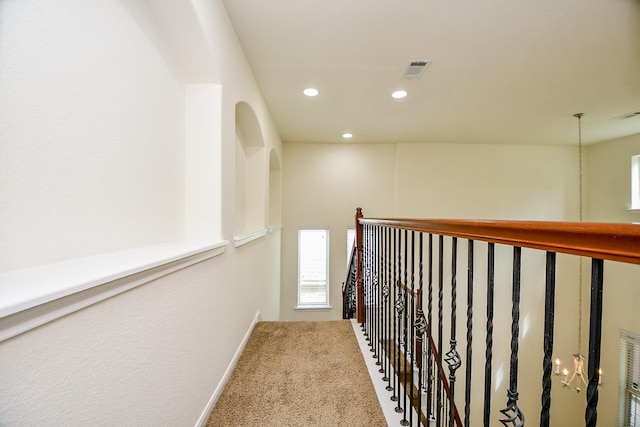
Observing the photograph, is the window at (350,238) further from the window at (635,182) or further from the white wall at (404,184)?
the window at (635,182)

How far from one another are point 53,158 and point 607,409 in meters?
7.92

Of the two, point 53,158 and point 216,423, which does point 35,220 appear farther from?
point 216,423

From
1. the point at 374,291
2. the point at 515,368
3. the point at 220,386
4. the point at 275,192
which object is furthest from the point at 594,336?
the point at 275,192

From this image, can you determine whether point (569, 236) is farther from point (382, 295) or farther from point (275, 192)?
point (275, 192)

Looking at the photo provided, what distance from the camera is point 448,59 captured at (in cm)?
252

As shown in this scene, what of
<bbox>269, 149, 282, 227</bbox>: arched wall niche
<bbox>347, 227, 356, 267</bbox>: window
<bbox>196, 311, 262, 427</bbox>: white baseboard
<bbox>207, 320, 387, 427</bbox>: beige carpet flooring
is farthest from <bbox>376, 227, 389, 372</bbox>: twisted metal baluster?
<bbox>347, 227, 356, 267</bbox>: window

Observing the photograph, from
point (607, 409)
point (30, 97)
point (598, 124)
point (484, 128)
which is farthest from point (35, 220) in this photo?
point (607, 409)

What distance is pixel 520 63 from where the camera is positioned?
8.44 feet

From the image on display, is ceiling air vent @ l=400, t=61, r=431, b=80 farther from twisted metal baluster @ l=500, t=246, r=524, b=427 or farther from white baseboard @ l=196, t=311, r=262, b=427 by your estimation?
white baseboard @ l=196, t=311, r=262, b=427

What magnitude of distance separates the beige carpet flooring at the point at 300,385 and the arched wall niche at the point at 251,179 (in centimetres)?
136

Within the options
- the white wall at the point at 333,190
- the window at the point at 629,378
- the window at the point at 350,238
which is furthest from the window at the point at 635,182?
the window at the point at 350,238

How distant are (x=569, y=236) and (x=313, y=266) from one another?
16.7 ft

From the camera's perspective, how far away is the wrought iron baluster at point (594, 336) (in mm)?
494

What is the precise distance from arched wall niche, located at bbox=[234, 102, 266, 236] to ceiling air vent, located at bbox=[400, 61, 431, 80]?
64.2 inches
